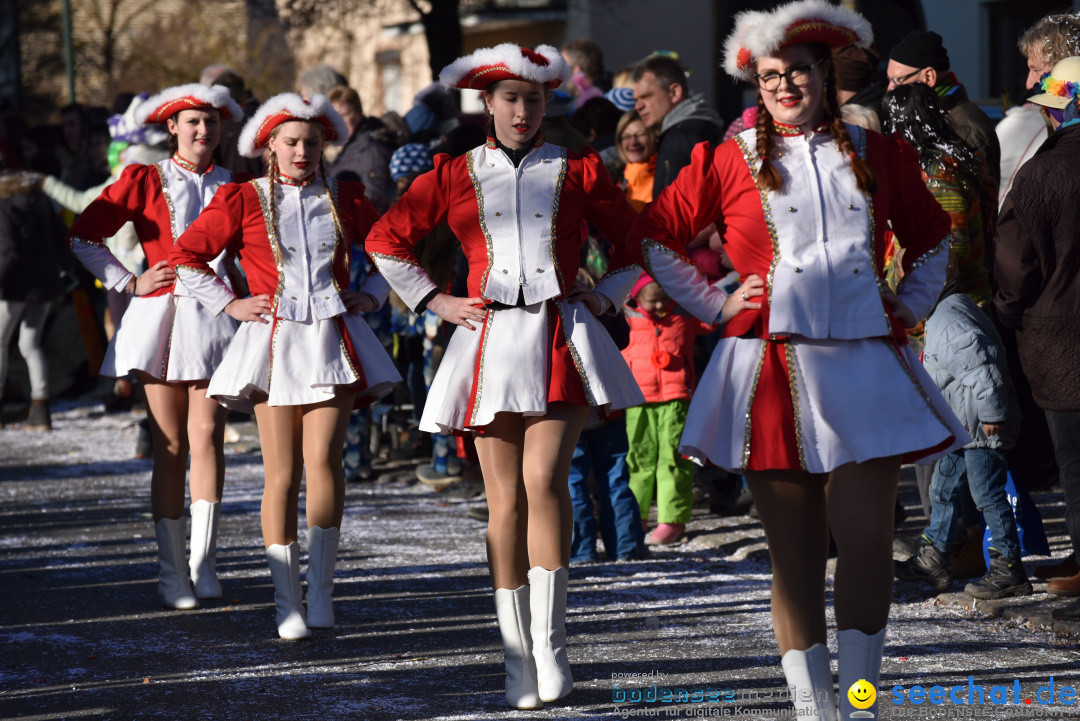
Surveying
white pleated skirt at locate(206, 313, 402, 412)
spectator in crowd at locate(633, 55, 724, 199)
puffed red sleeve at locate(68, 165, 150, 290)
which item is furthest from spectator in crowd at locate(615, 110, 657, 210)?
puffed red sleeve at locate(68, 165, 150, 290)

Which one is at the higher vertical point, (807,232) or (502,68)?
(502,68)

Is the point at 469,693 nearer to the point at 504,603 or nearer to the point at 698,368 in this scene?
the point at 504,603

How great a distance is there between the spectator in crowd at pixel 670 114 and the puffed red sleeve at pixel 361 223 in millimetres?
1900

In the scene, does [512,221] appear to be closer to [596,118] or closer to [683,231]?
[683,231]

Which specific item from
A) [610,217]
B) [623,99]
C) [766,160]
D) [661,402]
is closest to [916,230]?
[766,160]

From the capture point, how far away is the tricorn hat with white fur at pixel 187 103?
6.57 meters

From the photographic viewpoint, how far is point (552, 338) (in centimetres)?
498

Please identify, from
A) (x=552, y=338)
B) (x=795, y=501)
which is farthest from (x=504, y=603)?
(x=795, y=501)

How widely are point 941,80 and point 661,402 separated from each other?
6.81 feet

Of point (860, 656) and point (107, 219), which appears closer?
point (860, 656)

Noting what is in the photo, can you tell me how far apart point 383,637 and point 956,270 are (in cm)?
282

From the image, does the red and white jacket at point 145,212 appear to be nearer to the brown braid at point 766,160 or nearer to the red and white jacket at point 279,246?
the red and white jacket at point 279,246

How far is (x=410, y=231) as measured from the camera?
5070 millimetres

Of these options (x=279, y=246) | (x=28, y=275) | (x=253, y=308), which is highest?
(x=279, y=246)
